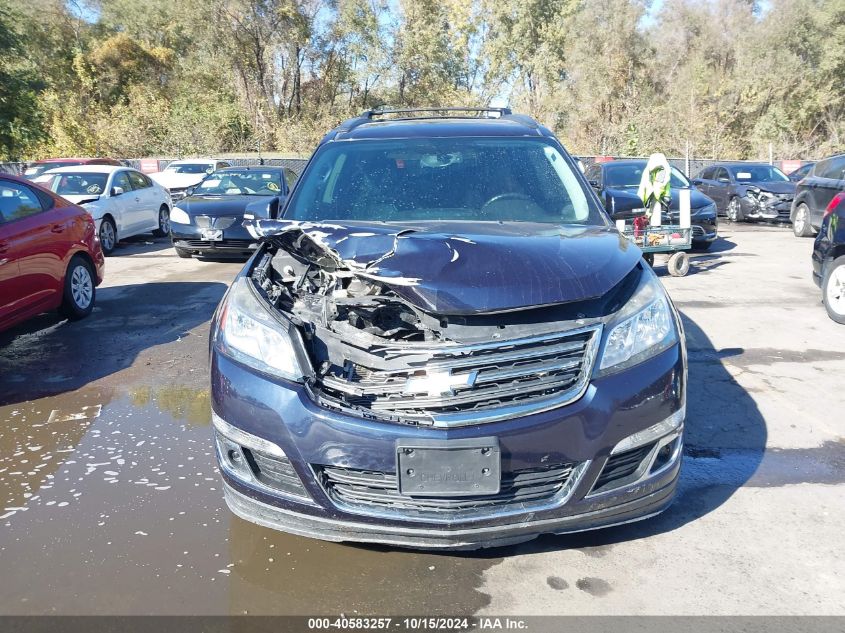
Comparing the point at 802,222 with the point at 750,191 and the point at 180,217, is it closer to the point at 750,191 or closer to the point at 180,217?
the point at 750,191

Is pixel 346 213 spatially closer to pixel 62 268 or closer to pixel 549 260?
pixel 549 260

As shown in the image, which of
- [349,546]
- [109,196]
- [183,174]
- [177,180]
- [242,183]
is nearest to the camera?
[349,546]

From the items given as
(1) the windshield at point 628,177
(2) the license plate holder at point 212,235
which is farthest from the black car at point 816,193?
(2) the license plate holder at point 212,235

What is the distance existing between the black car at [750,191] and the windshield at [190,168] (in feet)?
46.8

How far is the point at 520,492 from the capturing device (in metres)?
2.71

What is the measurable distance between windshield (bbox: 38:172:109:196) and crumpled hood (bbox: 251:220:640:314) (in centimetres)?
1114

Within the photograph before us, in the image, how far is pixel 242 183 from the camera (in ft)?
42.2

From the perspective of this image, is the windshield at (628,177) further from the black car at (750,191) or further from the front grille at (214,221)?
the front grille at (214,221)

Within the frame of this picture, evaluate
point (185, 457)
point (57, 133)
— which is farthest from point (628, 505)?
point (57, 133)

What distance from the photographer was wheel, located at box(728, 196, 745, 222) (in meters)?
17.5

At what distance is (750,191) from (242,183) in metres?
11.8

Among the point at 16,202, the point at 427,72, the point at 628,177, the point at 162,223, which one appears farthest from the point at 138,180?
the point at 427,72

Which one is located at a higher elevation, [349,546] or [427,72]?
[427,72]

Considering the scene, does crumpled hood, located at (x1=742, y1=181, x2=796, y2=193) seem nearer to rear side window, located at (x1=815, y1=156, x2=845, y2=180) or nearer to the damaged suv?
rear side window, located at (x1=815, y1=156, x2=845, y2=180)
